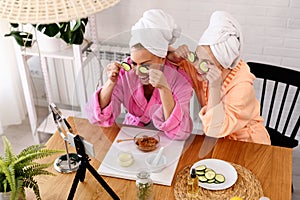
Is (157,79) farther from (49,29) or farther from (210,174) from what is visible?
(49,29)

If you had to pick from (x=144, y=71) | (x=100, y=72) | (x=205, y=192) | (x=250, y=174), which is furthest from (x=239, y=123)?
(x=100, y=72)

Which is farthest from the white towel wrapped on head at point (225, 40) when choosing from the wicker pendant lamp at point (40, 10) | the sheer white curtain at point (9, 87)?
the sheer white curtain at point (9, 87)

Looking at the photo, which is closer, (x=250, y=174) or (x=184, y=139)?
(x=250, y=174)

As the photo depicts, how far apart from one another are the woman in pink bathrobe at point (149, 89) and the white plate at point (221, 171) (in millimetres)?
133

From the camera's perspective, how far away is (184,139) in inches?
67.1

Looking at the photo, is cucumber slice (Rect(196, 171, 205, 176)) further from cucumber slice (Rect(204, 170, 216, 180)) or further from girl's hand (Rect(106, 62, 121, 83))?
girl's hand (Rect(106, 62, 121, 83))

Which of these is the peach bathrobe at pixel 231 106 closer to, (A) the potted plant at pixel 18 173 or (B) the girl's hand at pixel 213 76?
(B) the girl's hand at pixel 213 76

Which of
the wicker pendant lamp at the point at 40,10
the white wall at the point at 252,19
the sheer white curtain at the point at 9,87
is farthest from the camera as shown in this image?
the sheer white curtain at the point at 9,87

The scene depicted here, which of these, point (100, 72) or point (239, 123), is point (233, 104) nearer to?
point (239, 123)

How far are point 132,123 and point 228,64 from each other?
42 cm

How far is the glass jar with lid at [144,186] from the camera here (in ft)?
4.76

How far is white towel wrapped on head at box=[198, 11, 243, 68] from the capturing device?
1.58m

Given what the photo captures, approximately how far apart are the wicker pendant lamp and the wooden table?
39.5 inches

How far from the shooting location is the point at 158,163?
1.61 meters
